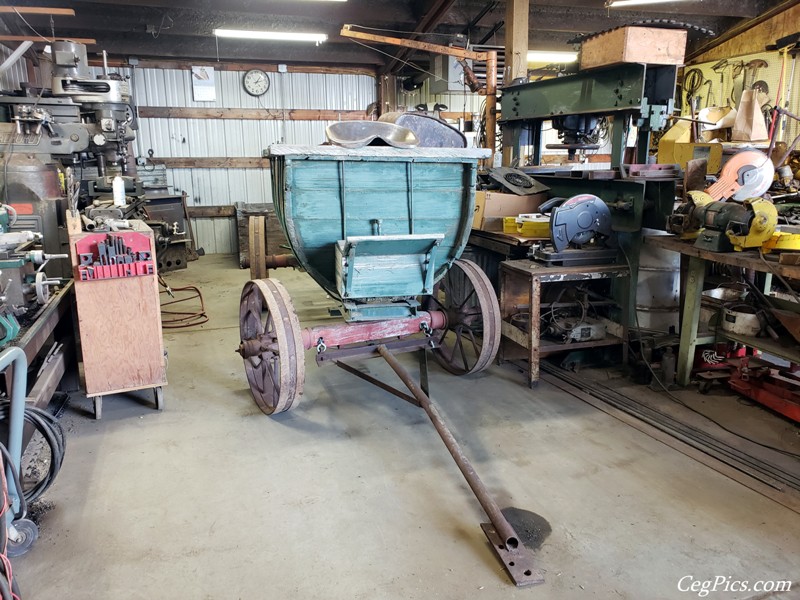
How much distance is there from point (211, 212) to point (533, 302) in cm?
646

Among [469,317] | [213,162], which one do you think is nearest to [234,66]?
[213,162]

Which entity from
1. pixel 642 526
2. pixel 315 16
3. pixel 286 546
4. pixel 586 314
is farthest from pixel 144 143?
pixel 642 526

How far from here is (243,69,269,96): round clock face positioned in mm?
8359

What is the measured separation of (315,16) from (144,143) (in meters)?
3.31

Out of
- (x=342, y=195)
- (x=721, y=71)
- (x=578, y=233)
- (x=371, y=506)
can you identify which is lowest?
(x=371, y=506)

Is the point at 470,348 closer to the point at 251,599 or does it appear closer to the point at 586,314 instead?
the point at 586,314

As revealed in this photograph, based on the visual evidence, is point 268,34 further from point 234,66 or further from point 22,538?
point 22,538

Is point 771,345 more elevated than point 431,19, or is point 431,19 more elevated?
point 431,19

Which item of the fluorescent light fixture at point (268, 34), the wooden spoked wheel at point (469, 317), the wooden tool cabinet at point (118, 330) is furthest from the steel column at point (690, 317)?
the fluorescent light fixture at point (268, 34)

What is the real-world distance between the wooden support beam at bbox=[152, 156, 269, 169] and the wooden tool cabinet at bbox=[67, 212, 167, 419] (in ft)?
18.9

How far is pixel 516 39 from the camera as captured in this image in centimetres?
531

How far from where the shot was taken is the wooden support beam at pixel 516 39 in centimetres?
530

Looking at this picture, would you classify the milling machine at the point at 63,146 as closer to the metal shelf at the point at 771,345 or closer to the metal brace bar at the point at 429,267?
the metal brace bar at the point at 429,267

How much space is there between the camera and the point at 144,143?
816cm
